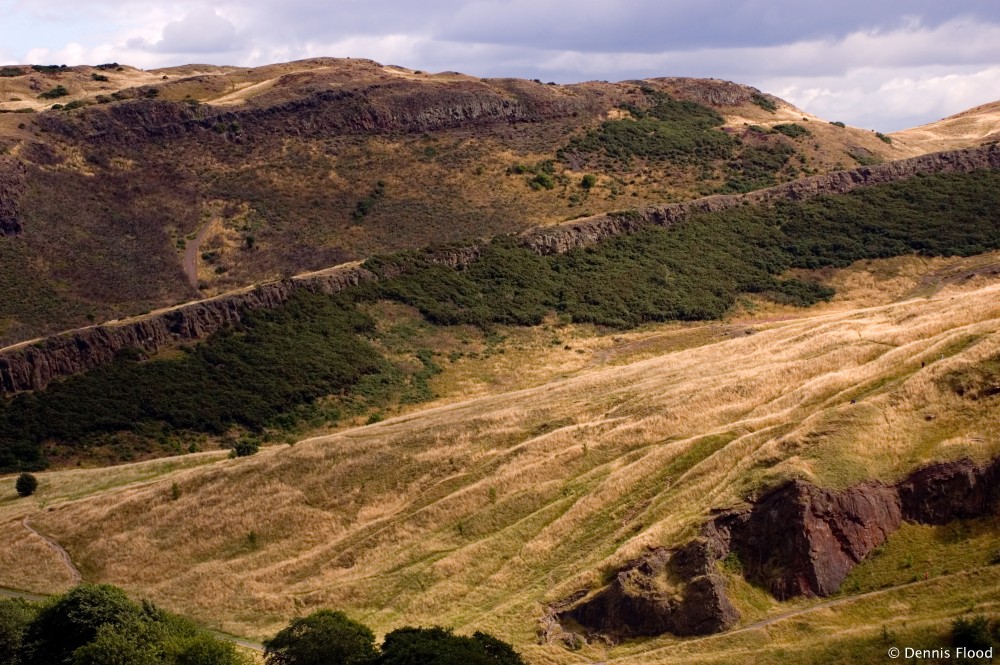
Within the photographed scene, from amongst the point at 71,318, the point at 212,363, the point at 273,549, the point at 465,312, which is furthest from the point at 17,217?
the point at 273,549

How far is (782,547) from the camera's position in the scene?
112 feet

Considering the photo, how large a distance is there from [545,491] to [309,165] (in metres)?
79.9

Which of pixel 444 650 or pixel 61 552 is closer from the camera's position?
pixel 444 650

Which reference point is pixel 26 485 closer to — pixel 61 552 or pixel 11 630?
pixel 61 552

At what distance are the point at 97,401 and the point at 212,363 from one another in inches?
350

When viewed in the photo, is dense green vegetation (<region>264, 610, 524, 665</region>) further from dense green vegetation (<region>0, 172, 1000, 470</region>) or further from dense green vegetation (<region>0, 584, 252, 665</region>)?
dense green vegetation (<region>0, 172, 1000, 470</region>)

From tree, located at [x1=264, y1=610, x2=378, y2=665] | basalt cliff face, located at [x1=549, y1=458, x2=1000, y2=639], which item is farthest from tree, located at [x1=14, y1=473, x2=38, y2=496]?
basalt cliff face, located at [x1=549, y1=458, x2=1000, y2=639]

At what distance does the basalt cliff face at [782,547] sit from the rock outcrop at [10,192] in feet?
271

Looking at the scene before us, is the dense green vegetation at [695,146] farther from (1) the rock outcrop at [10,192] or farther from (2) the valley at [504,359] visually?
(1) the rock outcrop at [10,192]

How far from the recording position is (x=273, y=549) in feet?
156

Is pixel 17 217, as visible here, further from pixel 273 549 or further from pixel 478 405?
pixel 273 549

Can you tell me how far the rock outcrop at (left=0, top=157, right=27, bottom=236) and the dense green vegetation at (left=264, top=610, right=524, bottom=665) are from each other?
75.3 meters

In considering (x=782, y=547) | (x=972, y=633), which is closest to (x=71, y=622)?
(x=782, y=547)

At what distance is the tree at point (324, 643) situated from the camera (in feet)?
112
